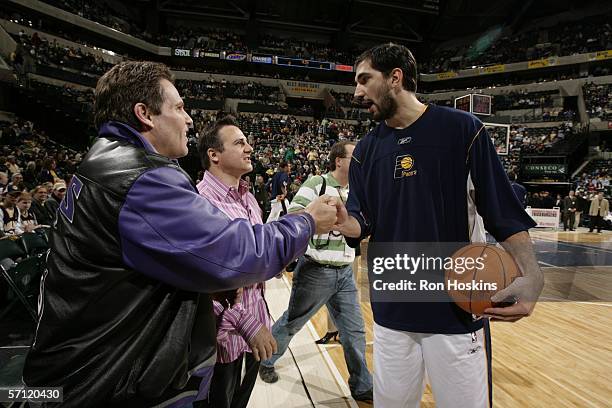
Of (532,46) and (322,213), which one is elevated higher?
(532,46)

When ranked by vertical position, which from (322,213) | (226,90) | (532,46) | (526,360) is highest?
(532,46)

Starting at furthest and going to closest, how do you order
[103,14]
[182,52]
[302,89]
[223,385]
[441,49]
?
[441,49], [302,89], [182,52], [103,14], [223,385]

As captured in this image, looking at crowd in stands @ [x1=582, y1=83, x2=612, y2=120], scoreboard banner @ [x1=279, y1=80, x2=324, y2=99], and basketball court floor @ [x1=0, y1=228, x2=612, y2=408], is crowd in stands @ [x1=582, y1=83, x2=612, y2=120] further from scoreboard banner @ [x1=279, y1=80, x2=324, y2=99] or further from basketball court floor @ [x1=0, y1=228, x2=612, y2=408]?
basketball court floor @ [x1=0, y1=228, x2=612, y2=408]

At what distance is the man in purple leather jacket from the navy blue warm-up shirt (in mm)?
772

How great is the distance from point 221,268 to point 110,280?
0.99 feet

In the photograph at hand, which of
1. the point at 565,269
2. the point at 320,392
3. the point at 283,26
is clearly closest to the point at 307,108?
→ the point at 283,26

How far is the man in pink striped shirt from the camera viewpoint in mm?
1920

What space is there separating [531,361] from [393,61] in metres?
3.58

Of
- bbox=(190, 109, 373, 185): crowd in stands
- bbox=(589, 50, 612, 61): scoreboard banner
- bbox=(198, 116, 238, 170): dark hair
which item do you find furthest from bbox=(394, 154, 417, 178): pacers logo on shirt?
bbox=(589, 50, 612, 61): scoreboard banner

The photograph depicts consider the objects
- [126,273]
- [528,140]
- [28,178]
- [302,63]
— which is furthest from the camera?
[302,63]

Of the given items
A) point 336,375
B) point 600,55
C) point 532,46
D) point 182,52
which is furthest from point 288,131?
point 336,375

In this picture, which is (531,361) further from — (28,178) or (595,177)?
(595,177)

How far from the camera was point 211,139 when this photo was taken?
94.4 inches

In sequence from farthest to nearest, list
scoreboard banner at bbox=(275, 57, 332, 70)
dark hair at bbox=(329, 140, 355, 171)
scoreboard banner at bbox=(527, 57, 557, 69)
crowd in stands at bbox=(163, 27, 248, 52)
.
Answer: scoreboard banner at bbox=(275, 57, 332, 70) < crowd in stands at bbox=(163, 27, 248, 52) < scoreboard banner at bbox=(527, 57, 557, 69) < dark hair at bbox=(329, 140, 355, 171)
